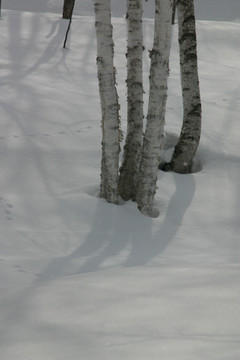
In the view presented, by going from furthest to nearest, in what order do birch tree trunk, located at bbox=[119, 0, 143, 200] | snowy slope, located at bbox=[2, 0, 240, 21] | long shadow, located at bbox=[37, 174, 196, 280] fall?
snowy slope, located at bbox=[2, 0, 240, 21], birch tree trunk, located at bbox=[119, 0, 143, 200], long shadow, located at bbox=[37, 174, 196, 280]

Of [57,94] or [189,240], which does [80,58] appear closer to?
[57,94]

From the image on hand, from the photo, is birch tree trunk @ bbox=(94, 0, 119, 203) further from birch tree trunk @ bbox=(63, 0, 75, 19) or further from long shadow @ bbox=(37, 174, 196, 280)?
birch tree trunk @ bbox=(63, 0, 75, 19)

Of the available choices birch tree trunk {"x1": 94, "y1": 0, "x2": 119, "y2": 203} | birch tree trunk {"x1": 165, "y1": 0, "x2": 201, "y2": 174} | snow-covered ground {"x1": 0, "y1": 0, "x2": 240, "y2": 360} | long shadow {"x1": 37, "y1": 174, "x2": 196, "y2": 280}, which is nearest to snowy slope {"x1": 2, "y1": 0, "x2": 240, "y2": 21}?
snow-covered ground {"x1": 0, "y1": 0, "x2": 240, "y2": 360}

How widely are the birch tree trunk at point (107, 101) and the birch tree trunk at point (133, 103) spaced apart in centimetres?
28

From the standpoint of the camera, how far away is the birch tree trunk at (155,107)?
4.27m

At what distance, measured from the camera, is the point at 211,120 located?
21.5 ft

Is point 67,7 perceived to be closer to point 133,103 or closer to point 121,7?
point 121,7

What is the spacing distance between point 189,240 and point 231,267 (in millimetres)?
1188

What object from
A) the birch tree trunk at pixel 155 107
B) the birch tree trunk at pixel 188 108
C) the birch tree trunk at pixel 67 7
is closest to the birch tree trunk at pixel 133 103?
the birch tree trunk at pixel 155 107

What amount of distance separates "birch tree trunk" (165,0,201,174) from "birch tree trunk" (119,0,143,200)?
0.73 m

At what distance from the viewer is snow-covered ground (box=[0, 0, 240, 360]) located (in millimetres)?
2156

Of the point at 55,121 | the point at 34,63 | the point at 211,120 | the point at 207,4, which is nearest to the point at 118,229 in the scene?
the point at 55,121

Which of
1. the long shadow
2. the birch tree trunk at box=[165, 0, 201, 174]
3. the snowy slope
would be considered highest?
the birch tree trunk at box=[165, 0, 201, 174]

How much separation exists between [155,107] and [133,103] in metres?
0.40
